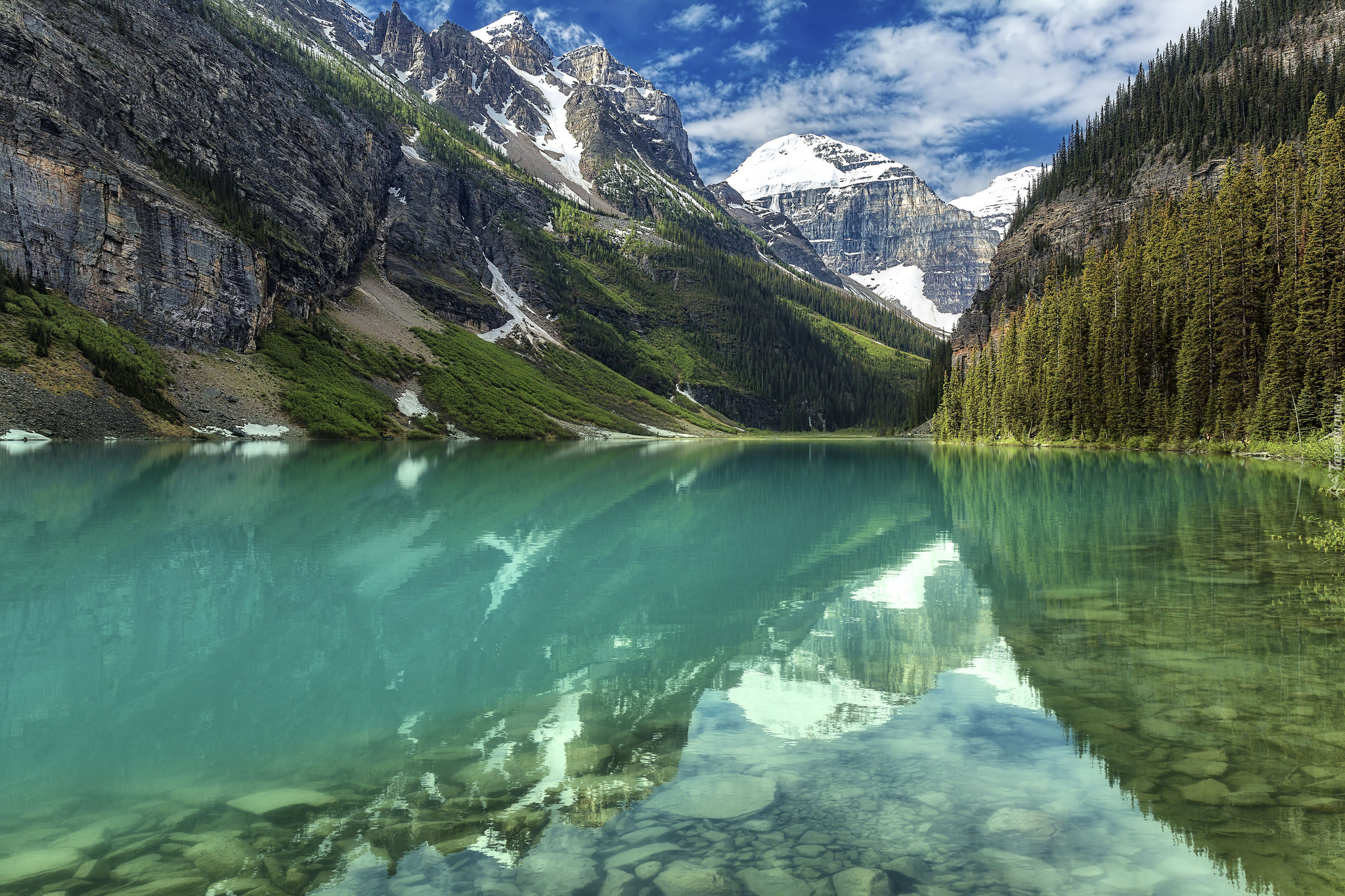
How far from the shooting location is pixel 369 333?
131 metres

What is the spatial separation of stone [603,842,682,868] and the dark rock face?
343ft

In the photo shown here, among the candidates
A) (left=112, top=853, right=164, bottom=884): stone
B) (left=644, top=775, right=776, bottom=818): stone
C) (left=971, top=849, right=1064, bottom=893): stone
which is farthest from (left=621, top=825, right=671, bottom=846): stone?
(left=112, top=853, right=164, bottom=884): stone

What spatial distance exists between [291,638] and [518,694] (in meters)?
4.99

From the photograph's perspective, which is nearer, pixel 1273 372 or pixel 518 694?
pixel 518 694

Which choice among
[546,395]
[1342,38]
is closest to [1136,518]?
[546,395]

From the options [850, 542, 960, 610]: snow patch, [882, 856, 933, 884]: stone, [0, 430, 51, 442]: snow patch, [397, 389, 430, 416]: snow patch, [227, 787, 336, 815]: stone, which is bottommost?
[882, 856, 933, 884]: stone

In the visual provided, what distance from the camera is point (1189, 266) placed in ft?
216

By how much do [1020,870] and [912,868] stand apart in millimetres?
871

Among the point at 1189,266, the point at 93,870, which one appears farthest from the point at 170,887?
the point at 1189,266

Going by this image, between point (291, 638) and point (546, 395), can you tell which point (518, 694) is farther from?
point (546, 395)

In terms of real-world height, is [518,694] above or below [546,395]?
below

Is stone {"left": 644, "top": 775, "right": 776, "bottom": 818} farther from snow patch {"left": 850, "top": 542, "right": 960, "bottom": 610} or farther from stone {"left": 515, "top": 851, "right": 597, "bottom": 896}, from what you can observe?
snow patch {"left": 850, "top": 542, "right": 960, "bottom": 610}

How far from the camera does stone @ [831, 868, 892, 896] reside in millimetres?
5504

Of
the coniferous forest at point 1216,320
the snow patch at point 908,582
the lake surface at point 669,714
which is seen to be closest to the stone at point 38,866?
the lake surface at point 669,714
